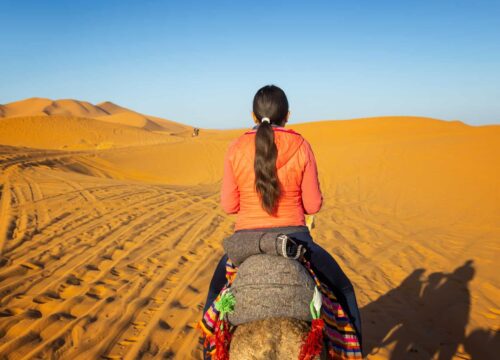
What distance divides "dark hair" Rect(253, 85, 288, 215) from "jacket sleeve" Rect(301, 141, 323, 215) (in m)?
0.21

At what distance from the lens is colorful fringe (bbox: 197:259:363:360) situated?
2225mm

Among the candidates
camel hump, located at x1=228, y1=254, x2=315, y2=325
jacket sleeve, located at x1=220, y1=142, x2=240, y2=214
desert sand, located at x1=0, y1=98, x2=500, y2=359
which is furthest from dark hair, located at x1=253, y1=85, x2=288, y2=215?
desert sand, located at x1=0, y1=98, x2=500, y2=359

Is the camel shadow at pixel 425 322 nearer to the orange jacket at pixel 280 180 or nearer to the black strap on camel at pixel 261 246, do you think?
the orange jacket at pixel 280 180

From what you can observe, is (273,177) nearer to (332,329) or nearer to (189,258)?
(332,329)

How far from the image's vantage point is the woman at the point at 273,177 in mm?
2297

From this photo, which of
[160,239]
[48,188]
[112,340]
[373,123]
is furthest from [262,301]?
[373,123]

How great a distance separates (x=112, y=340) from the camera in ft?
13.3

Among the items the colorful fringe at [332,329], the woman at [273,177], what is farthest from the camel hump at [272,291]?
the woman at [273,177]

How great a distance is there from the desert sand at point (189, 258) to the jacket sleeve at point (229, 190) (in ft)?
7.09

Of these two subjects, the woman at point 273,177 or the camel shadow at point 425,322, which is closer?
the woman at point 273,177

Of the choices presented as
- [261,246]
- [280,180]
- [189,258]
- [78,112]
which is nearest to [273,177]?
[280,180]

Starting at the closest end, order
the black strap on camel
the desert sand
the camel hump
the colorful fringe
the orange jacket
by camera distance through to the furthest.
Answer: the camel hump → the black strap on camel → the colorful fringe → the orange jacket → the desert sand

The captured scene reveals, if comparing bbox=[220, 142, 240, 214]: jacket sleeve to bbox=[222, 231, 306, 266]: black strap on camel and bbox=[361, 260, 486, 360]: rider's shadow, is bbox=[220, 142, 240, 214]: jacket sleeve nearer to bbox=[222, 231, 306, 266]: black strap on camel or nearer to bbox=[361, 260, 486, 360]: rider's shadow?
bbox=[222, 231, 306, 266]: black strap on camel

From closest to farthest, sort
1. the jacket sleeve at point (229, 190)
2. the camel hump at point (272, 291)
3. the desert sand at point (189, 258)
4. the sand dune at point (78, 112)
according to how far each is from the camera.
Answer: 1. the camel hump at point (272, 291)
2. the jacket sleeve at point (229, 190)
3. the desert sand at point (189, 258)
4. the sand dune at point (78, 112)
